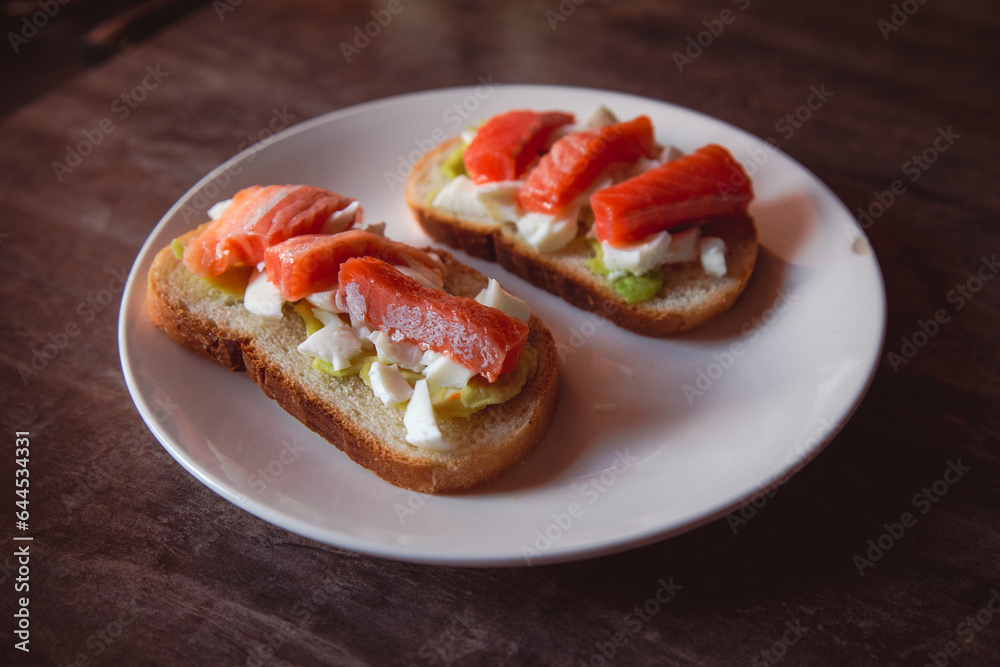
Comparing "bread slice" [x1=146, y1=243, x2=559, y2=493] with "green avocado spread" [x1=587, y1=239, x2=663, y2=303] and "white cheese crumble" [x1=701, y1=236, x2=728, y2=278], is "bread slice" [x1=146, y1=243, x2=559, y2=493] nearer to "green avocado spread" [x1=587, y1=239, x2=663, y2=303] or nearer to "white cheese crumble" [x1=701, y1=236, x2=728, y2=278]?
"green avocado spread" [x1=587, y1=239, x2=663, y2=303]

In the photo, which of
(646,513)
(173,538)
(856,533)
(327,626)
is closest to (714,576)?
(646,513)

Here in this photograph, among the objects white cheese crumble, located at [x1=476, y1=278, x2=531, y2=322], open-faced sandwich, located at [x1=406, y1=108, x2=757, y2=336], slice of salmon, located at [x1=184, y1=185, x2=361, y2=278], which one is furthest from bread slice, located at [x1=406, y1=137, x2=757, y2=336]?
slice of salmon, located at [x1=184, y1=185, x2=361, y2=278]

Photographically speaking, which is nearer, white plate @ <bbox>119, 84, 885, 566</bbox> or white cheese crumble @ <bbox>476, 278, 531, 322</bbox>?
white plate @ <bbox>119, 84, 885, 566</bbox>

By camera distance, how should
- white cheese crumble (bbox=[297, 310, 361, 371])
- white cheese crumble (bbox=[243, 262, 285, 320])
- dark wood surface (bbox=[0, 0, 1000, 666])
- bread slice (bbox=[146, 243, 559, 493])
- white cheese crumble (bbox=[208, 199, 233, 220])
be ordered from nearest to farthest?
1. dark wood surface (bbox=[0, 0, 1000, 666])
2. bread slice (bbox=[146, 243, 559, 493])
3. white cheese crumble (bbox=[297, 310, 361, 371])
4. white cheese crumble (bbox=[243, 262, 285, 320])
5. white cheese crumble (bbox=[208, 199, 233, 220])

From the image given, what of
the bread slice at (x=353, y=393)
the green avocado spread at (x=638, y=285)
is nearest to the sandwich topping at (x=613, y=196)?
the green avocado spread at (x=638, y=285)

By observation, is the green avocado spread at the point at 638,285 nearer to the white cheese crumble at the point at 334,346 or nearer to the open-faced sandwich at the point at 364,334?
the open-faced sandwich at the point at 364,334

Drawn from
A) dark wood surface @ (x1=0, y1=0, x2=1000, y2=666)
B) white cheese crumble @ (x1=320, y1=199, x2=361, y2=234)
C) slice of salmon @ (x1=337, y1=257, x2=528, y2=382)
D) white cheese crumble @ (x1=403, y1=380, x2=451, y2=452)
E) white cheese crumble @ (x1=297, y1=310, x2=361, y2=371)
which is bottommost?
dark wood surface @ (x1=0, y1=0, x2=1000, y2=666)

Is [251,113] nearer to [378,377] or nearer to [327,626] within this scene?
[378,377]
